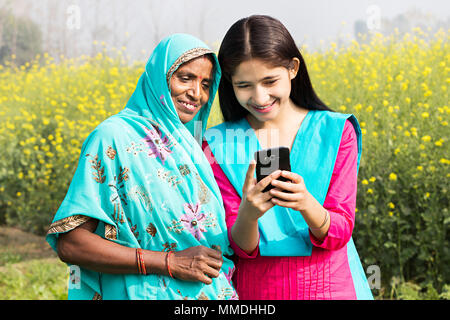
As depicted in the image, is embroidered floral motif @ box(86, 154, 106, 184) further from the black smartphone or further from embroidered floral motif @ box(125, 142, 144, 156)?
Answer: the black smartphone

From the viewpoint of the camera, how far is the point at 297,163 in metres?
1.68

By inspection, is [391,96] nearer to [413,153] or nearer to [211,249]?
[413,153]

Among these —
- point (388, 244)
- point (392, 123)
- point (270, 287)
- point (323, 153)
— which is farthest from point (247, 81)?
point (392, 123)

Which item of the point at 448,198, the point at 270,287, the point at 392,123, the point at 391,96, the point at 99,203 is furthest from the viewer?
the point at 391,96

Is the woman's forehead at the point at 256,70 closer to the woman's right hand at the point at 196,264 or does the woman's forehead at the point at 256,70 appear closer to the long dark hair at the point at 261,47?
the long dark hair at the point at 261,47

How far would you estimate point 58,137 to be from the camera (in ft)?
17.5

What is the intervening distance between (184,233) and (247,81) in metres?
0.53

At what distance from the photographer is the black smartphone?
1.43 m

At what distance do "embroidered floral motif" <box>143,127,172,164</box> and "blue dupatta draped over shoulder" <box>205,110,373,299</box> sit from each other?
0.20 m

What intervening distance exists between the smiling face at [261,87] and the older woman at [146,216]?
0.18 metres

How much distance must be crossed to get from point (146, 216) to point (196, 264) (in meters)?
0.21

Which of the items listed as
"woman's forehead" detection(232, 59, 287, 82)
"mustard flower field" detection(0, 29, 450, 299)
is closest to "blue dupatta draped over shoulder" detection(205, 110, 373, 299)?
"woman's forehead" detection(232, 59, 287, 82)

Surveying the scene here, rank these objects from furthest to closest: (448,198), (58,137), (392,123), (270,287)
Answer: (58,137), (392,123), (448,198), (270,287)

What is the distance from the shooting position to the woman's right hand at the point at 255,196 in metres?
1.42
